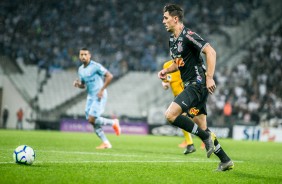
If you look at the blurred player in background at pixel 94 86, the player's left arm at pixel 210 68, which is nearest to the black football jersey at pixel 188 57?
the player's left arm at pixel 210 68

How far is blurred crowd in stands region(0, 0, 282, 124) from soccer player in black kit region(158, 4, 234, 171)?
68.2ft

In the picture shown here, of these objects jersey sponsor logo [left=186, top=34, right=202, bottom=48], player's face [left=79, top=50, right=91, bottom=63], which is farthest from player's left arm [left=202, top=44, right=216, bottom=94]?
player's face [left=79, top=50, right=91, bottom=63]

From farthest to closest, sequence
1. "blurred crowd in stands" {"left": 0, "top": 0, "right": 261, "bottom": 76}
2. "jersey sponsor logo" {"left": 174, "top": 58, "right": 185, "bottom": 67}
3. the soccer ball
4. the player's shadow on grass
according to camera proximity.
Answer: "blurred crowd in stands" {"left": 0, "top": 0, "right": 261, "bottom": 76} → "jersey sponsor logo" {"left": 174, "top": 58, "right": 185, "bottom": 67} → the soccer ball → the player's shadow on grass

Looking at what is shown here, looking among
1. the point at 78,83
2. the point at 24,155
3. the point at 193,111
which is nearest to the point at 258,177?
the point at 193,111

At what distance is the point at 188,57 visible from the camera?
28.3 feet

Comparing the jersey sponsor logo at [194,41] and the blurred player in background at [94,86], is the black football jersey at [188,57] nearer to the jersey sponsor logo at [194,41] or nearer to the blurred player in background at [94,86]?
the jersey sponsor logo at [194,41]

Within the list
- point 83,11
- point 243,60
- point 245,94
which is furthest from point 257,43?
point 83,11

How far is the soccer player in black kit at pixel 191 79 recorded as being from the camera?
821 centimetres

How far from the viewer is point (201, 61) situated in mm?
8734

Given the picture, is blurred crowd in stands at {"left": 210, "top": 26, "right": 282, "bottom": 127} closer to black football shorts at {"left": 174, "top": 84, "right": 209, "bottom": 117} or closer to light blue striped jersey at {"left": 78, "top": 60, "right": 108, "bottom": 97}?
light blue striped jersey at {"left": 78, "top": 60, "right": 108, "bottom": 97}

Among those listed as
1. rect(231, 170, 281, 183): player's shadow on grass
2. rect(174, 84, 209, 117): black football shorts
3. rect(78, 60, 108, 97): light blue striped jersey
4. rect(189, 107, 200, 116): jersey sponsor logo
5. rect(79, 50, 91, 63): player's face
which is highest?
rect(79, 50, 91, 63): player's face

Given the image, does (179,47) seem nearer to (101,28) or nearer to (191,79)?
(191,79)

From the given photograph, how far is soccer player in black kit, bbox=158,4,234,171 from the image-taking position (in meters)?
8.21

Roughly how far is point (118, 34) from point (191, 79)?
25.8 m
